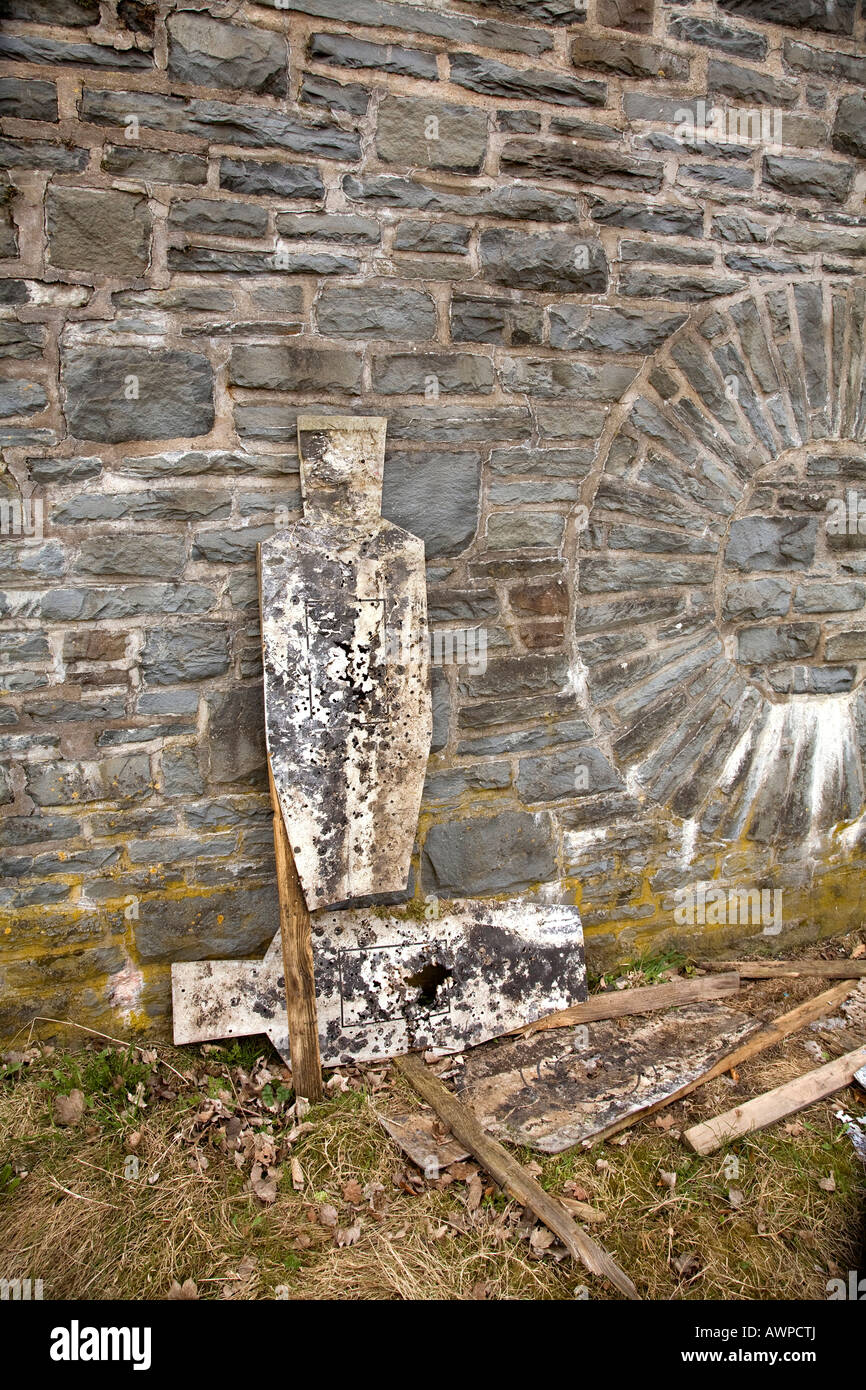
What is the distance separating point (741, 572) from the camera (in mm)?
3463

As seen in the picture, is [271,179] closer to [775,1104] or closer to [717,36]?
[717,36]

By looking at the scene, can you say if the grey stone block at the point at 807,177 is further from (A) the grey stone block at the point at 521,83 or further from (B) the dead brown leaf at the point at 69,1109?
(B) the dead brown leaf at the point at 69,1109

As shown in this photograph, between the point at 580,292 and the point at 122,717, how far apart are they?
211cm

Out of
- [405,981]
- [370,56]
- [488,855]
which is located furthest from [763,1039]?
[370,56]

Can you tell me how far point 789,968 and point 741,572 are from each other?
163 cm

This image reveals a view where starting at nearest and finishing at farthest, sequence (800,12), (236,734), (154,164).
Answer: (154,164) < (236,734) < (800,12)

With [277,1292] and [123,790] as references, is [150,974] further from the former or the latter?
[277,1292]

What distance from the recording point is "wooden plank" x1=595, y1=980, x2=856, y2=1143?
2.81m

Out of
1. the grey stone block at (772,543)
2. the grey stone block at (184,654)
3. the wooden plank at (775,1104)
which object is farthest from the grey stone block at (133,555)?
the wooden plank at (775,1104)

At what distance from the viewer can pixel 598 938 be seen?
3500 millimetres

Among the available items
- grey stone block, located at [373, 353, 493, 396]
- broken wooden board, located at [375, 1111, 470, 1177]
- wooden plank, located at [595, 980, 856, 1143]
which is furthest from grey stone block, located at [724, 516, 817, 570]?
broken wooden board, located at [375, 1111, 470, 1177]

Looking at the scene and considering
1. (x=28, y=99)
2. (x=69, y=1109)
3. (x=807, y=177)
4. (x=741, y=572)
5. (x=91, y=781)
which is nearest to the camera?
(x=28, y=99)

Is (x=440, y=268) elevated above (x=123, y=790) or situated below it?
above

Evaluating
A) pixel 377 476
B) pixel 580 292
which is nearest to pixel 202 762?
pixel 377 476
